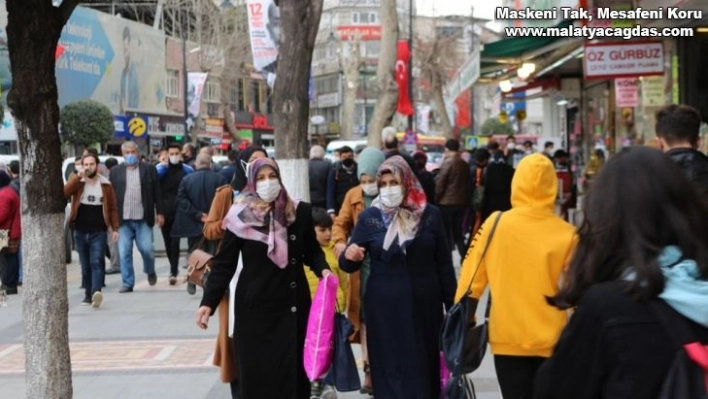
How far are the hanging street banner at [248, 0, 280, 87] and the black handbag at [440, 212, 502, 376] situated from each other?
30.3 ft

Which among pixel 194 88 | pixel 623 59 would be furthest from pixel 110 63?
pixel 623 59

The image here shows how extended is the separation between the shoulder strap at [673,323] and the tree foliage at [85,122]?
33037 millimetres

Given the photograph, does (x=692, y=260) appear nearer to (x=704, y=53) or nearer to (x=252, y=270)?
(x=252, y=270)

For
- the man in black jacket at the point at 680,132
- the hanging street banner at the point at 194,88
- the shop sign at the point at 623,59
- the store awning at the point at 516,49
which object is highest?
the hanging street banner at the point at 194,88

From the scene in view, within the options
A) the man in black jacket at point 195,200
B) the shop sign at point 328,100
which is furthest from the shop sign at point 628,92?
the shop sign at point 328,100

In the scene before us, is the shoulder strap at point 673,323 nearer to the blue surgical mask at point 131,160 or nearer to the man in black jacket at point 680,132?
the man in black jacket at point 680,132

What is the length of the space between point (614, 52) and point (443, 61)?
1646 inches

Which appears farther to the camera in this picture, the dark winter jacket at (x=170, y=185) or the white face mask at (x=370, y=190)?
the dark winter jacket at (x=170, y=185)

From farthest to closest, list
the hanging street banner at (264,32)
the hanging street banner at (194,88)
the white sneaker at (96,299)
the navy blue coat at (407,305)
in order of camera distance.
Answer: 1. the hanging street banner at (194,88)
2. the hanging street banner at (264,32)
3. the white sneaker at (96,299)
4. the navy blue coat at (407,305)

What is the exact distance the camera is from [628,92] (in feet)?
47.4

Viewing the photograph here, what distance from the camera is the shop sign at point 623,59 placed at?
12.6 metres

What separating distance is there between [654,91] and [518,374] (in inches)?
365

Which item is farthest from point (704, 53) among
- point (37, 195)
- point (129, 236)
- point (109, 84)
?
point (109, 84)

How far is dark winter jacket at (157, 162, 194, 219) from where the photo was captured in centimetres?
1485
